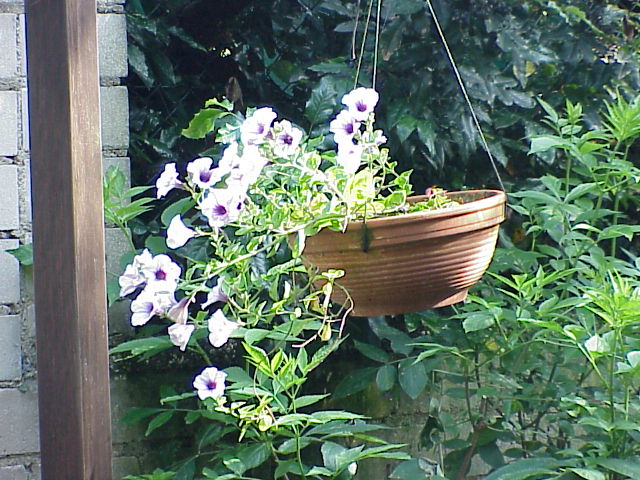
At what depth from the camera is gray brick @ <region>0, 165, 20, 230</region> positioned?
5.57ft

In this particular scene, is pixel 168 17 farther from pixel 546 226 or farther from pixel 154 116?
pixel 546 226

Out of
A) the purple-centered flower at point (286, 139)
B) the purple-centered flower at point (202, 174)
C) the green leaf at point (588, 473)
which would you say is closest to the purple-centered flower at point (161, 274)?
the purple-centered flower at point (202, 174)

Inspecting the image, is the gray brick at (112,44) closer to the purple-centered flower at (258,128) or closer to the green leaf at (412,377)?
the purple-centered flower at (258,128)

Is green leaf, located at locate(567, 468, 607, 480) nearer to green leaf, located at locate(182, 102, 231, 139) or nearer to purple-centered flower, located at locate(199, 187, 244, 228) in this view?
purple-centered flower, located at locate(199, 187, 244, 228)

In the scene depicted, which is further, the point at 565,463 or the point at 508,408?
the point at 508,408

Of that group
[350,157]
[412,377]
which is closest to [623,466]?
[412,377]

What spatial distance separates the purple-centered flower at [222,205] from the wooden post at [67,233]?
159 mm

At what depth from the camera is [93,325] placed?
3.48 ft

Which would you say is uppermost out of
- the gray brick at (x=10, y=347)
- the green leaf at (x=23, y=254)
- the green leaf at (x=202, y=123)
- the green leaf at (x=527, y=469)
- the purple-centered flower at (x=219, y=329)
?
the green leaf at (x=202, y=123)

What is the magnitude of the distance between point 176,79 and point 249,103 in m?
0.18

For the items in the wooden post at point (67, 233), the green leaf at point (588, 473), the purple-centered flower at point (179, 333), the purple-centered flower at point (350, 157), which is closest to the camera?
the wooden post at point (67, 233)

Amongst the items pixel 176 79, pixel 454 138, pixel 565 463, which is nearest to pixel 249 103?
pixel 176 79

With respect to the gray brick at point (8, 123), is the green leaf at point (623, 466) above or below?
below

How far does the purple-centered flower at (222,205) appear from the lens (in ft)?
3.82
